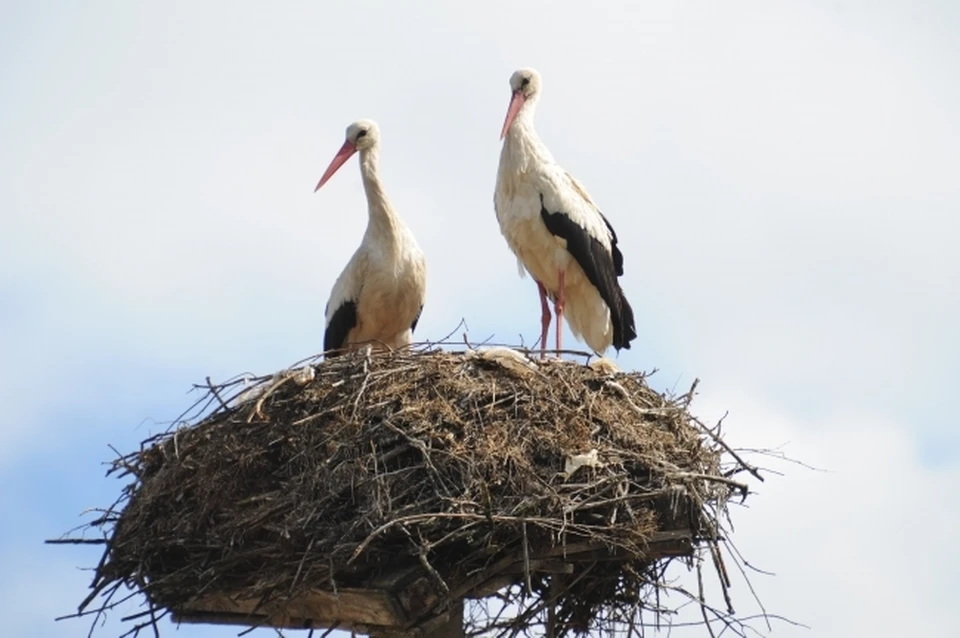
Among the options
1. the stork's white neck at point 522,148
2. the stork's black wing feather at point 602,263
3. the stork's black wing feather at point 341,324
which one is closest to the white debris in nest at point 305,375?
the stork's black wing feather at point 341,324

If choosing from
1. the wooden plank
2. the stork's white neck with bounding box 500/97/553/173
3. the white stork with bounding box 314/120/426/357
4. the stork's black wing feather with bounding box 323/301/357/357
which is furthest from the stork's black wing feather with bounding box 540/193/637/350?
the wooden plank

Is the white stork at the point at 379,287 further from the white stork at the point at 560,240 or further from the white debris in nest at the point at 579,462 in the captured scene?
the white debris in nest at the point at 579,462

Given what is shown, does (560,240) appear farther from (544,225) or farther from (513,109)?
(513,109)

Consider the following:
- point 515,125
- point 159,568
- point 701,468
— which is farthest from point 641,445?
point 515,125

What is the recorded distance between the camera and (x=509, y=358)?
7438mm

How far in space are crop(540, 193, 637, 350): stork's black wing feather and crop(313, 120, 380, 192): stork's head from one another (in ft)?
4.17

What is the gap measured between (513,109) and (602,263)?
1.16 metres

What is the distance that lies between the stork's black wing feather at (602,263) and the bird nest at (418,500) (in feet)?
7.37

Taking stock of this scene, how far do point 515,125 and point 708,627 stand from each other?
13.7 feet

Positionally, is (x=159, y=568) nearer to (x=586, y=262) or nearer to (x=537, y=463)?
(x=537, y=463)

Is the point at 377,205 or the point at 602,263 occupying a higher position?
the point at 377,205

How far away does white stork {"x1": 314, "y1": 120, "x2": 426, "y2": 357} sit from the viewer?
9.97 meters

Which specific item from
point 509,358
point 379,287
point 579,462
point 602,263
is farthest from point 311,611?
point 602,263

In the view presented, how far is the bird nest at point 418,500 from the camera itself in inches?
261
